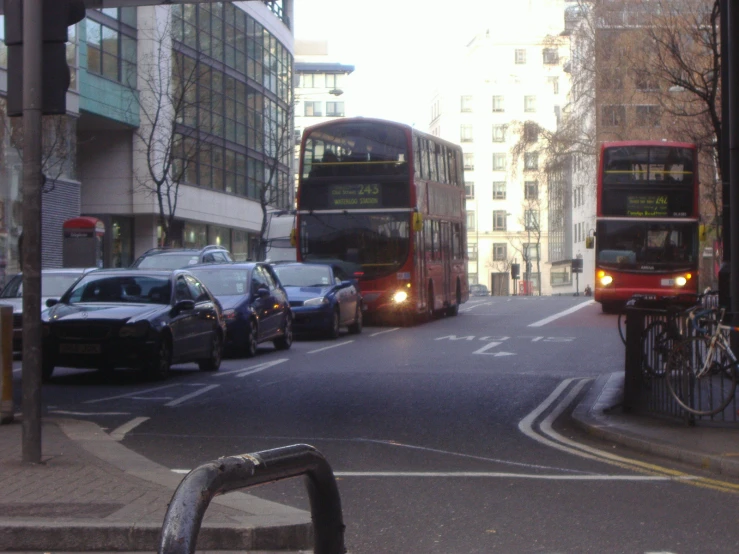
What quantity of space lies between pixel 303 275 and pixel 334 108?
118 metres

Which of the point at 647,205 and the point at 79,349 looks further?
the point at 647,205

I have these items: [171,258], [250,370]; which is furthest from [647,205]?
[250,370]

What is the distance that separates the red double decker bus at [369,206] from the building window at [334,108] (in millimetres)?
112748

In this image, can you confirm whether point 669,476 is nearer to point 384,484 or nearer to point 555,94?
point 384,484

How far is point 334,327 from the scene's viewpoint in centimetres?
2530

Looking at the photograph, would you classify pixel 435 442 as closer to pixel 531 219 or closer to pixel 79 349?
pixel 79 349

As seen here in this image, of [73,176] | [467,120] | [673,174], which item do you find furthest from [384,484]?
[467,120]

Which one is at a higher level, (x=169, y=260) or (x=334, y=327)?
(x=169, y=260)

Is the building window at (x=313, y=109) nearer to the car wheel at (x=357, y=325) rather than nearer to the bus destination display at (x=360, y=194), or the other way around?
the bus destination display at (x=360, y=194)

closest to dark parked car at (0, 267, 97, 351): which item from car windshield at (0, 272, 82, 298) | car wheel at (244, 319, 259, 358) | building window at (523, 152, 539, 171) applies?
car windshield at (0, 272, 82, 298)

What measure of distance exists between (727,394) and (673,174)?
22.8 m

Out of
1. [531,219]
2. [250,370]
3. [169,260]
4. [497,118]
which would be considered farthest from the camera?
[497,118]

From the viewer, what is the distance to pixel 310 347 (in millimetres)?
23047

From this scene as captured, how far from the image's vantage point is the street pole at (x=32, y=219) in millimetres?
8312
